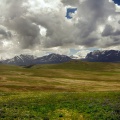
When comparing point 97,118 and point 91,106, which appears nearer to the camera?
point 97,118

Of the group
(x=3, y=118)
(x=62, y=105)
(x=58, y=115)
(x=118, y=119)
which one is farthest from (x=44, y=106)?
(x=118, y=119)

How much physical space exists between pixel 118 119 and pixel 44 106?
1300 cm

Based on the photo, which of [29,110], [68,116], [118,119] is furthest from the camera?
[29,110]

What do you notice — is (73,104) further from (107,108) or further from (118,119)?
(118,119)

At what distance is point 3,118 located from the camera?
30188 millimetres

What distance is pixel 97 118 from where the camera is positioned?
31.1 m

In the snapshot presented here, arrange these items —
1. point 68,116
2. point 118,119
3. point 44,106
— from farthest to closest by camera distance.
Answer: point 44,106 → point 68,116 → point 118,119

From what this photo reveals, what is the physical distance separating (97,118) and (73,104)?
9215mm

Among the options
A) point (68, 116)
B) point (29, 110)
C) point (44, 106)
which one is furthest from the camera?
point (44, 106)

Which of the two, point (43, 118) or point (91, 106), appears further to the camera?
point (91, 106)

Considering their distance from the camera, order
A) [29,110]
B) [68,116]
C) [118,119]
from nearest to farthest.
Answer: [118,119], [68,116], [29,110]

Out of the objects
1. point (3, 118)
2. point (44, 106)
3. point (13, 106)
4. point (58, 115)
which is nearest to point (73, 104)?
point (44, 106)

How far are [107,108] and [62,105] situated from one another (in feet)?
24.5

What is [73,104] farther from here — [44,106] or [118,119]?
[118,119]
